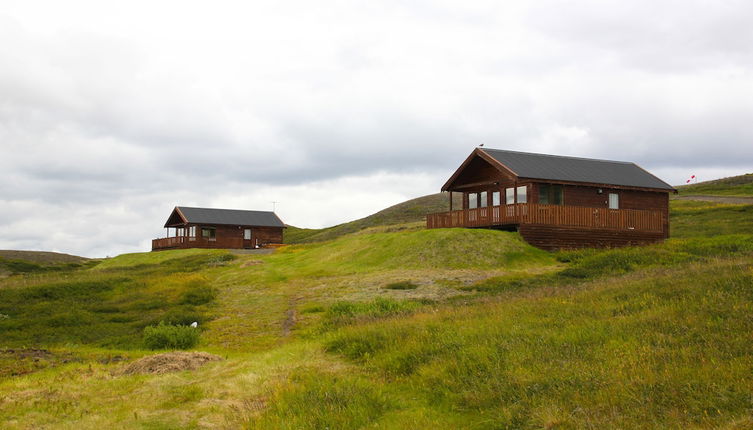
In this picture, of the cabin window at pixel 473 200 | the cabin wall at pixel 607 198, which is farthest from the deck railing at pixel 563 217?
the cabin window at pixel 473 200

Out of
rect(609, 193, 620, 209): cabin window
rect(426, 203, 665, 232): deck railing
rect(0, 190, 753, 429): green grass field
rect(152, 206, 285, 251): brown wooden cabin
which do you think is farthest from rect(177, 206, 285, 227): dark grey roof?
rect(0, 190, 753, 429): green grass field

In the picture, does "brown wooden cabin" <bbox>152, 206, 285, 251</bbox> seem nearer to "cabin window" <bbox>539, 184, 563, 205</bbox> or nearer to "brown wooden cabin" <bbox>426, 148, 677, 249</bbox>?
"brown wooden cabin" <bbox>426, 148, 677, 249</bbox>

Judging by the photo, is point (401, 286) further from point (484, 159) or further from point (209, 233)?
point (209, 233)

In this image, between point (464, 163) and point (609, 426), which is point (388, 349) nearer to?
point (609, 426)

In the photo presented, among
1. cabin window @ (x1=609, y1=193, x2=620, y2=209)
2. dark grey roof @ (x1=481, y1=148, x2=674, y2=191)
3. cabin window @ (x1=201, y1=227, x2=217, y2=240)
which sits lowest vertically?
cabin window @ (x1=201, y1=227, x2=217, y2=240)

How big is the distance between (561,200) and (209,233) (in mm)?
47749

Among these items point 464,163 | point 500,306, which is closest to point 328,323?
point 500,306

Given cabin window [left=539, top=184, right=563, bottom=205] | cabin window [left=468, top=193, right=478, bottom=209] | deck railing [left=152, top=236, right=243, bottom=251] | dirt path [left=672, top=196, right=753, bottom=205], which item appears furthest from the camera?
deck railing [left=152, top=236, right=243, bottom=251]

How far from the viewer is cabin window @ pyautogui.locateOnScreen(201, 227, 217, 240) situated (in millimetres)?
73375

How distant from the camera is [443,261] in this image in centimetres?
3247

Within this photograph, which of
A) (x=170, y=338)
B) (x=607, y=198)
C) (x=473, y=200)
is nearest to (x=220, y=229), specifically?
(x=473, y=200)

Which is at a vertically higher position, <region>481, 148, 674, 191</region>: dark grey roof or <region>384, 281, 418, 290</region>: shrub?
<region>481, 148, 674, 191</region>: dark grey roof

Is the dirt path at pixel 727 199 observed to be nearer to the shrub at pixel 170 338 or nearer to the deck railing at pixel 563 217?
the deck railing at pixel 563 217

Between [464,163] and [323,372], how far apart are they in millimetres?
33413
